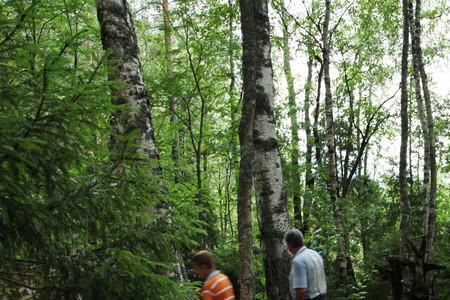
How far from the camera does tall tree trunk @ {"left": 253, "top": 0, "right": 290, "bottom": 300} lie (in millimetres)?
6930

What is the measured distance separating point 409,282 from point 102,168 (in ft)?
31.7

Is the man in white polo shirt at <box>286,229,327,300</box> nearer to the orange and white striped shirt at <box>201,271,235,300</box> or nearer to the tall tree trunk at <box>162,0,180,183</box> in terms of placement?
the orange and white striped shirt at <box>201,271,235,300</box>

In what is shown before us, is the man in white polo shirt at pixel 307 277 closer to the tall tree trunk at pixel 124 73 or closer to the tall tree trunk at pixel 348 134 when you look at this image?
the tall tree trunk at pixel 124 73

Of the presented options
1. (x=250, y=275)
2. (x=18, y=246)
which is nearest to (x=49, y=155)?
(x=18, y=246)

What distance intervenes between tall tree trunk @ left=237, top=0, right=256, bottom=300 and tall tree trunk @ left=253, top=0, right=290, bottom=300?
1.04 feet

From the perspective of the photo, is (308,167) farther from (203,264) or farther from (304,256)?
(203,264)

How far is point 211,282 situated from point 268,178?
3.11 metres

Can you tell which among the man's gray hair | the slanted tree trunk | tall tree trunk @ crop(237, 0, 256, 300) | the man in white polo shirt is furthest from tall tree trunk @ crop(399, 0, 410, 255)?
the slanted tree trunk

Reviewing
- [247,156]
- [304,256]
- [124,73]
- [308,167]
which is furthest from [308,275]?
[308,167]

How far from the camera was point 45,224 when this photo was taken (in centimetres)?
311

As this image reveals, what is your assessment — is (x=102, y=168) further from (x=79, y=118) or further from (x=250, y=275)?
(x=250, y=275)

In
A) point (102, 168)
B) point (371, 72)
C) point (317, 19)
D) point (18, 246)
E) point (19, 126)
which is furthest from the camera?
point (371, 72)

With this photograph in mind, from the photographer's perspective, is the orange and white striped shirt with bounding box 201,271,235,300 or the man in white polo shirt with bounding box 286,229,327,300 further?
the man in white polo shirt with bounding box 286,229,327,300

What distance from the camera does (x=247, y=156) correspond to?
6.87 m
